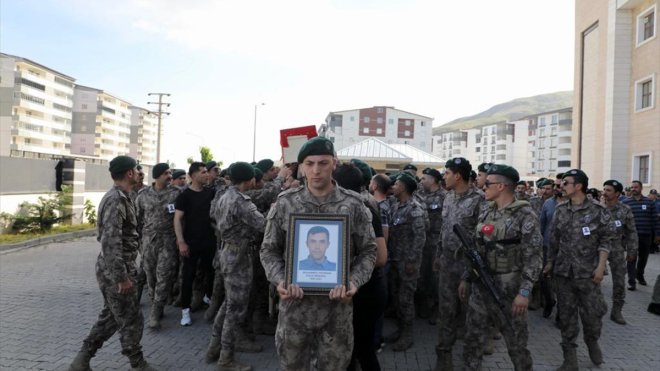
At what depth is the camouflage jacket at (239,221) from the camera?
468 cm

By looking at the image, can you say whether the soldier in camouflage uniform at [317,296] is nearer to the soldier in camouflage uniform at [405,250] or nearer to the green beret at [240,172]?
the green beret at [240,172]

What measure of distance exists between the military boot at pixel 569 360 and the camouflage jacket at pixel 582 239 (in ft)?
2.53

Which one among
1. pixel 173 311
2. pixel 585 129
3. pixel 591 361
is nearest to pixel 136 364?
pixel 173 311

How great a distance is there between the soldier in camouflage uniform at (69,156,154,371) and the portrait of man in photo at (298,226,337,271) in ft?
7.76

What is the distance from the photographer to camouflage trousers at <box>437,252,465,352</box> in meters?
4.54

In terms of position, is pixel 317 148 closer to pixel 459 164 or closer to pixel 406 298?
pixel 459 164

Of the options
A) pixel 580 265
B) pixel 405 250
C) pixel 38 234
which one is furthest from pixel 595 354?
pixel 38 234

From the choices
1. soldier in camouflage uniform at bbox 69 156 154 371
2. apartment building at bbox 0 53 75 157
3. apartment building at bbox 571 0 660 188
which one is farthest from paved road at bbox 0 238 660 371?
apartment building at bbox 0 53 75 157

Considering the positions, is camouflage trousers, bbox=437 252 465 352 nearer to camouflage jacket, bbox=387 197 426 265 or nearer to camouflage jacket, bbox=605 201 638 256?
camouflage jacket, bbox=387 197 426 265

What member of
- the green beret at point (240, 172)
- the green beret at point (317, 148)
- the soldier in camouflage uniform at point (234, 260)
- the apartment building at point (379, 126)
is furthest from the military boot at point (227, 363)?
the apartment building at point (379, 126)

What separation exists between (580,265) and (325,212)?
3.48 metres

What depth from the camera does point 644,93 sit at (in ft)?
67.4

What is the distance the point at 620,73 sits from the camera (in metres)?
21.5

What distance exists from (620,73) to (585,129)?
5475 mm
